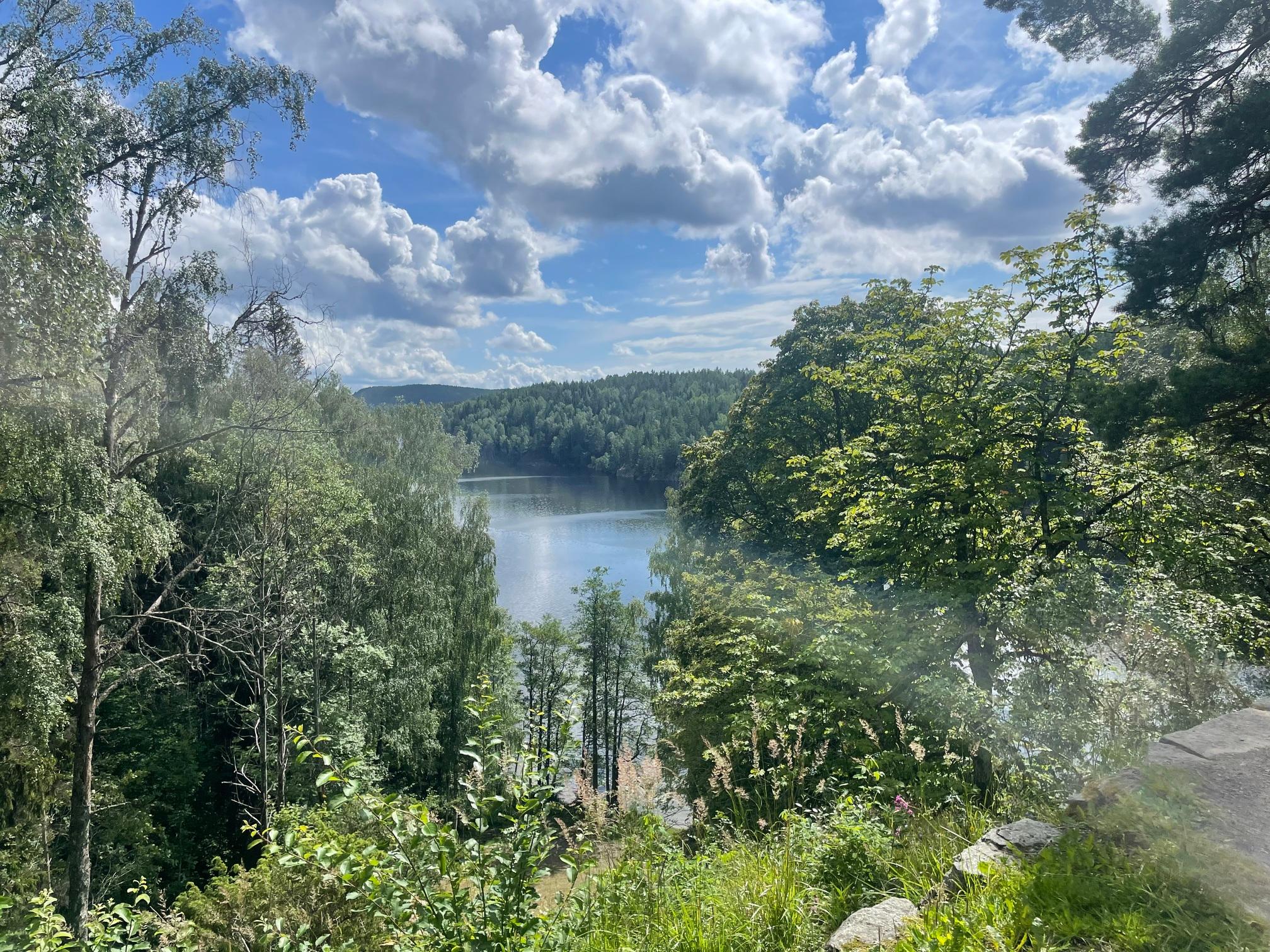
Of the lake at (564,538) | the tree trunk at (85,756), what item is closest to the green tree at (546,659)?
the lake at (564,538)

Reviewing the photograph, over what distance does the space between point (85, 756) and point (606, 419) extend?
337 feet

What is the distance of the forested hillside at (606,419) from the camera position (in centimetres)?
8938

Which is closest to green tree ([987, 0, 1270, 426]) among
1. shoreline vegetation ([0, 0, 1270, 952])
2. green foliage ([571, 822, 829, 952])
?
shoreline vegetation ([0, 0, 1270, 952])

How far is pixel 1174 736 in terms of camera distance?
10.1ft

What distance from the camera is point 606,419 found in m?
110

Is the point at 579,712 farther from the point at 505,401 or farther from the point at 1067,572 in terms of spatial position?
the point at 505,401

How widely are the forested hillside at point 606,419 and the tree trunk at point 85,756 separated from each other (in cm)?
7190

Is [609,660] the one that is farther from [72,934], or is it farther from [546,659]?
A: [72,934]

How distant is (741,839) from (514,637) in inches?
890

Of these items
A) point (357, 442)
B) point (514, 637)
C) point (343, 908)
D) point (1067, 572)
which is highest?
point (357, 442)

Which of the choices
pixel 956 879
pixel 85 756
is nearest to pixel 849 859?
pixel 956 879

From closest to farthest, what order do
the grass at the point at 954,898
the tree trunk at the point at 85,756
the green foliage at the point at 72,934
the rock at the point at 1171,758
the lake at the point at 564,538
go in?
the grass at the point at 954,898 → the rock at the point at 1171,758 → the green foliage at the point at 72,934 → the tree trunk at the point at 85,756 → the lake at the point at 564,538

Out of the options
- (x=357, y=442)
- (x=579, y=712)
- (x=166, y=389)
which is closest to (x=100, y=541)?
(x=166, y=389)

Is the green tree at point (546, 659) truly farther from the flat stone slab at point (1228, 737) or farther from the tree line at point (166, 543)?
the flat stone slab at point (1228, 737)
